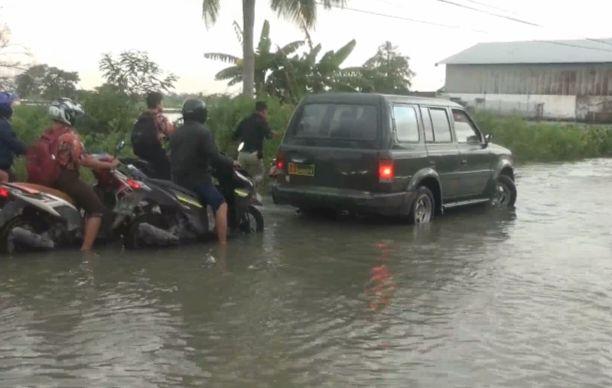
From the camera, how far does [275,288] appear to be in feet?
24.3

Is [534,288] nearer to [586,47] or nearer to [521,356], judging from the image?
[521,356]

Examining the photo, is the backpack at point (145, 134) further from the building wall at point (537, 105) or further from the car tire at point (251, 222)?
the building wall at point (537, 105)

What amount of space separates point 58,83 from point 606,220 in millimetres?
11228

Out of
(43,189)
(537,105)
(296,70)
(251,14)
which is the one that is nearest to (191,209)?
(43,189)

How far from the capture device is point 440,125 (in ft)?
38.6

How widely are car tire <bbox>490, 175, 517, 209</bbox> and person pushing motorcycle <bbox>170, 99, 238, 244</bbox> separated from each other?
19.5ft

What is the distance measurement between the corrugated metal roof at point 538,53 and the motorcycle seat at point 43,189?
54177mm

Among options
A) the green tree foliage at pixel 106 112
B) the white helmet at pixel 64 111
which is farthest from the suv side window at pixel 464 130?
the green tree foliage at pixel 106 112

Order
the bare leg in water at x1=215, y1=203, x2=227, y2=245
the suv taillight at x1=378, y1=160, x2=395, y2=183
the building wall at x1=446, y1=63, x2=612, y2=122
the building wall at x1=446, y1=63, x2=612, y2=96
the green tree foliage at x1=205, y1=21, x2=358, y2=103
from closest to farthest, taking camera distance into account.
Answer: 1. the bare leg in water at x1=215, y1=203, x2=227, y2=245
2. the suv taillight at x1=378, y1=160, x2=395, y2=183
3. the green tree foliage at x1=205, y1=21, x2=358, y2=103
4. the building wall at x1=446, y1=63, x2=612, y2=122
5. the building wall at x1=446, y1=63, x2=612, y2=96

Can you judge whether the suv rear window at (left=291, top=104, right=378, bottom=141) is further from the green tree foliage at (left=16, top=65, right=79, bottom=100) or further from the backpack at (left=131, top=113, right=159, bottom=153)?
the green tree foliage at (left=16, top=65, right=79, bottom=100)

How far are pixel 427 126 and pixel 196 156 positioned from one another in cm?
371

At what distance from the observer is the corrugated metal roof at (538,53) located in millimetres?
58781

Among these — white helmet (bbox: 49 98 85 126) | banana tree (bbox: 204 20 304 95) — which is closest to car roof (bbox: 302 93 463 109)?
white helmet (bbox: 49 98 85 126)

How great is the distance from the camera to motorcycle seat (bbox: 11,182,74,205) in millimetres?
8265
